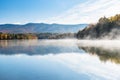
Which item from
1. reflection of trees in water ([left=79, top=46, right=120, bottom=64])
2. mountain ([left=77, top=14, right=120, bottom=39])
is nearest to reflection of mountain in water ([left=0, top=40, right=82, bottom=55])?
reflection of trees in water ([left=79, top=46, right=120, bottom=64])

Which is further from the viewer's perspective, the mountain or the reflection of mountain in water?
the mountain

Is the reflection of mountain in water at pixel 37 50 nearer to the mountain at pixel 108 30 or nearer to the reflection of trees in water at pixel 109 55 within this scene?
the reflection of trees in water at pixel 109 55

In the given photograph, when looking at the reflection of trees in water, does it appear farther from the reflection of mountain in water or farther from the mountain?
the mountain

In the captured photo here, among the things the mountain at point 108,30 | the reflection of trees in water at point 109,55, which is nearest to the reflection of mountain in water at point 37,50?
the reflection of trees in water at point 109,55

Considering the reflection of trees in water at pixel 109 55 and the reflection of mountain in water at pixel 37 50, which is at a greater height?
the reflection of trees in water at pixel 109 55

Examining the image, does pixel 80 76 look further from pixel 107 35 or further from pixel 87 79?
pixel 107 35

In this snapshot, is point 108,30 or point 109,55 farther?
point 108,30

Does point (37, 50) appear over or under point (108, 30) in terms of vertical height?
under

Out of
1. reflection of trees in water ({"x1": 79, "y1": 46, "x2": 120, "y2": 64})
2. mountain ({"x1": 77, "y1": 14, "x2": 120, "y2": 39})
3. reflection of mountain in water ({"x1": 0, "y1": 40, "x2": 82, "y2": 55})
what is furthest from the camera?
mountain ({"x1": 77, "y1": 14, "x2": 120, "y2": 39})

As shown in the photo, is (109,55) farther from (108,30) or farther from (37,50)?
(108,30)

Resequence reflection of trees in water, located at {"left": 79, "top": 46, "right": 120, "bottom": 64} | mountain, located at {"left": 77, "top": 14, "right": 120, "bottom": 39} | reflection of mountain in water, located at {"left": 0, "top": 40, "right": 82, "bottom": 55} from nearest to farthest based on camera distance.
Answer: reflection of trees in water, located at {"left": 79, "top": 46, "right": 120, "bottom": 64} < reflection of mountain in water, located at {"left": 0, "top": 40, "right": 82, "bottom": 55} < mountain, located at {"left": 77, "top": 14, "right": 120, "bottom": 39}

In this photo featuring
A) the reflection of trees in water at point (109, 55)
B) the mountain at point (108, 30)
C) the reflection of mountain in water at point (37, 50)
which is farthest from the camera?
the mountain at point (108, 30)

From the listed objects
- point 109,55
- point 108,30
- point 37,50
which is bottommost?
point 37,50

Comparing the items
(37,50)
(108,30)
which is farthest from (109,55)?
(108,30)
